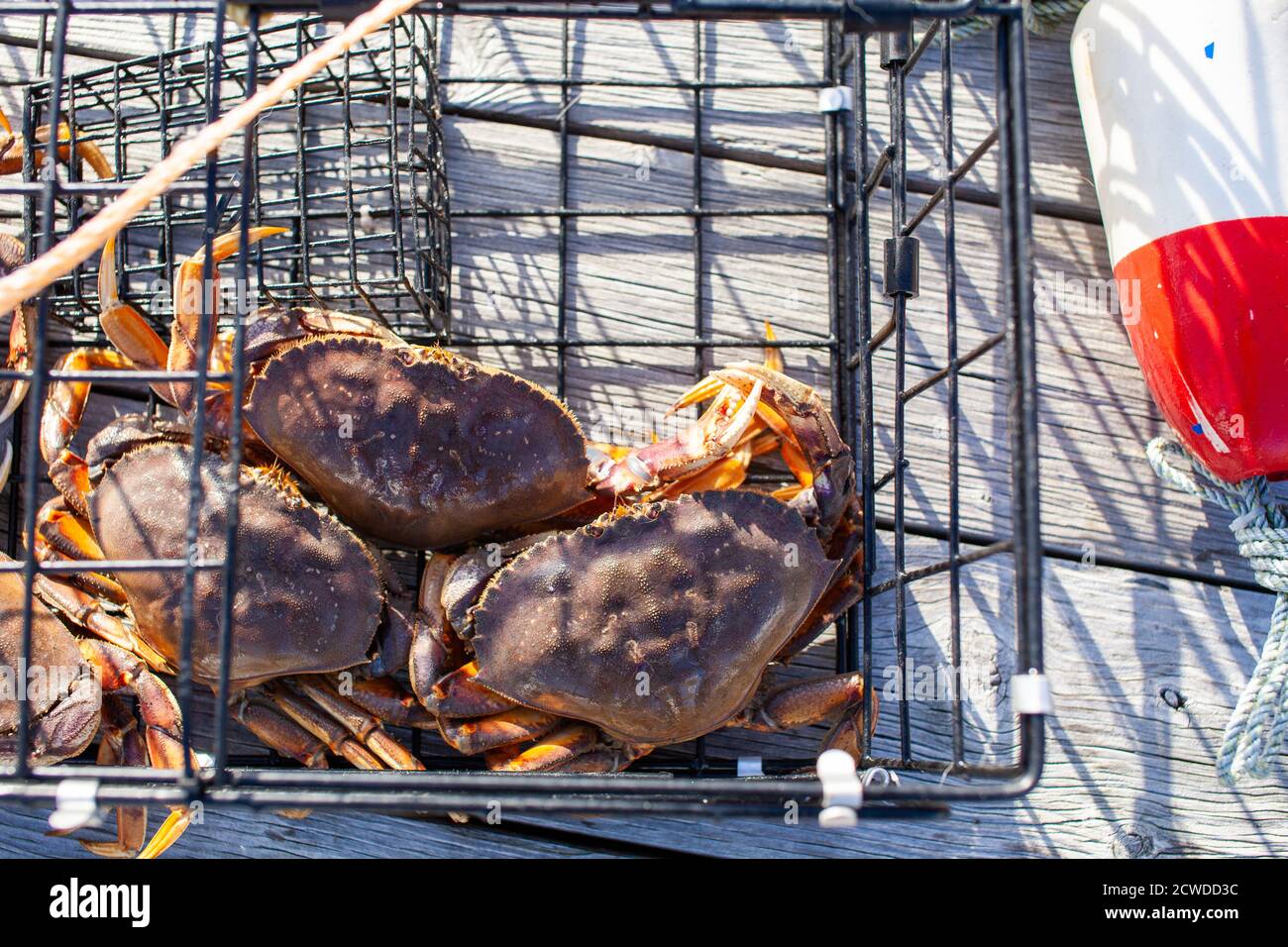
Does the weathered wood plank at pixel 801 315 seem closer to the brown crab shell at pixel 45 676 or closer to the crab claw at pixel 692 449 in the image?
the crab claw at pixel 692 449

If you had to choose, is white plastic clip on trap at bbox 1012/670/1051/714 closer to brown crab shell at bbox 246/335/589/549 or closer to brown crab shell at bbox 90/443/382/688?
brown crab shell at bbox 246/335/589/549

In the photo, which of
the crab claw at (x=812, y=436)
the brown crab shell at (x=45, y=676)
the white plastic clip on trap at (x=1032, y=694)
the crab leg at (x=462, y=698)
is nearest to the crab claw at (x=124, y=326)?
the brown crab shell at (x=45, y=676)

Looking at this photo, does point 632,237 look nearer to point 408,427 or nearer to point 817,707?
point 408,427

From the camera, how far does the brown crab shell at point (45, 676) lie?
1643mm

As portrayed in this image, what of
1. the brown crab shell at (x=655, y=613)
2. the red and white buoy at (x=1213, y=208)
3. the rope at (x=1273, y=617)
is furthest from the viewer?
the rope at (x=1273, y=617)

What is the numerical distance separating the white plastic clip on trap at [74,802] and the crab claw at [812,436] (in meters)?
1.08

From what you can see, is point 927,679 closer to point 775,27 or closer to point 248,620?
point 248,620

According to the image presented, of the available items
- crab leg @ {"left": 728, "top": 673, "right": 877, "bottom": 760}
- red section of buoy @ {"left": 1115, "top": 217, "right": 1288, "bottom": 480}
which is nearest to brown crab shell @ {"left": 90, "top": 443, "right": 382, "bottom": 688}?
crab leg @ {"left": 728, "top": 673, "right": 877, "bottom": 760}

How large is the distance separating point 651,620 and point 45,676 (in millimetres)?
998

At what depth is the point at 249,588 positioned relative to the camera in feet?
5.30

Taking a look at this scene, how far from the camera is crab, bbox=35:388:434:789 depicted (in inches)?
64.1

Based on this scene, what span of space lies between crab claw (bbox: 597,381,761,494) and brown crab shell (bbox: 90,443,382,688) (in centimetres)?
44

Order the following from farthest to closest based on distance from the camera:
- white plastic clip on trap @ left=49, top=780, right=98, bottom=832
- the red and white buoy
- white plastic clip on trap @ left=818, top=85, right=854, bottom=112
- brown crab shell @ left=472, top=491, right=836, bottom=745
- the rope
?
1. white plastic clip on trap @ left=818, top=85, right=854, bottom=112
2. the rope
3. the red and white buoy
4. brown crab shell @ left=472, top=491, right=836, bottom=745
5. white plastic clip on trap @ left=49, top=780, right=98, bottom=832
